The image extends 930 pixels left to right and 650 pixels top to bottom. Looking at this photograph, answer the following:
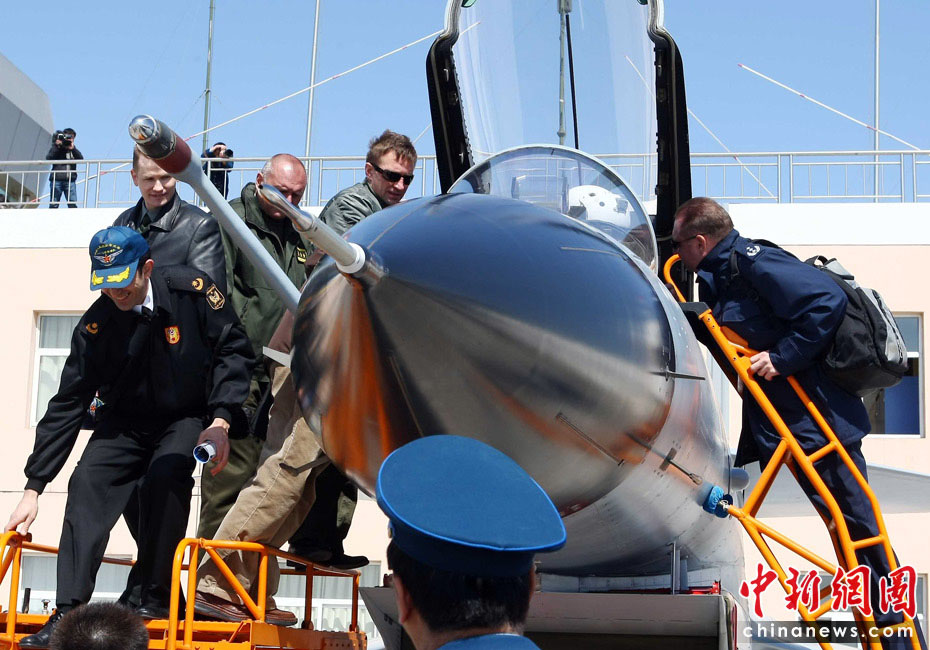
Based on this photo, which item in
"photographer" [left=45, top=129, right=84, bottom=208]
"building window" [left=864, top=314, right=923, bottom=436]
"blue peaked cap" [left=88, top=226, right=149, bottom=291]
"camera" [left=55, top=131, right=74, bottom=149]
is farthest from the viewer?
"camera" [left=55, top=131, right=74, bottom=149]

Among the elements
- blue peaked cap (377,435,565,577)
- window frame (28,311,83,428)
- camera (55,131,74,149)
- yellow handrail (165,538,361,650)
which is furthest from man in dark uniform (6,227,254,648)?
camera (55,131,74,149)

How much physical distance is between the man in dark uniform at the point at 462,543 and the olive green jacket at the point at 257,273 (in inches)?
151

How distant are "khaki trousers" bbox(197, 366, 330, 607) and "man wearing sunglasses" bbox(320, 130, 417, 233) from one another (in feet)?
3.36

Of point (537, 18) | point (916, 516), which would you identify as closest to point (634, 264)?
point (537, 18)

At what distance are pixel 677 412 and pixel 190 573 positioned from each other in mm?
1893

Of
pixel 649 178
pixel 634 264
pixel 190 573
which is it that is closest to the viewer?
pixel 634 264

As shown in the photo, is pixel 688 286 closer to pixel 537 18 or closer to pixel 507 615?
pixel 537 18

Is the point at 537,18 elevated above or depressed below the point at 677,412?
above

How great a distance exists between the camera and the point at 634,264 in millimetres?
3422

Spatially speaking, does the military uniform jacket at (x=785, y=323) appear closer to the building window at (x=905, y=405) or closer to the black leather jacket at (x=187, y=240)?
the black leather jacket at (x=187, y=240)

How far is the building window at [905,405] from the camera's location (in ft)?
49.9

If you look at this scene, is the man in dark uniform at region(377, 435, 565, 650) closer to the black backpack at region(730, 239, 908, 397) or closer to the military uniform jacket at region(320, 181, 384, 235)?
the black backpack at region(730, 239, 908, 397)

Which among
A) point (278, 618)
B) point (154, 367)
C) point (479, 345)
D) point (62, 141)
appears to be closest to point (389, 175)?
point (154, 367)

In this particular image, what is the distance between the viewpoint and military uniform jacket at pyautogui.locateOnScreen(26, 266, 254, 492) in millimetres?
4453
